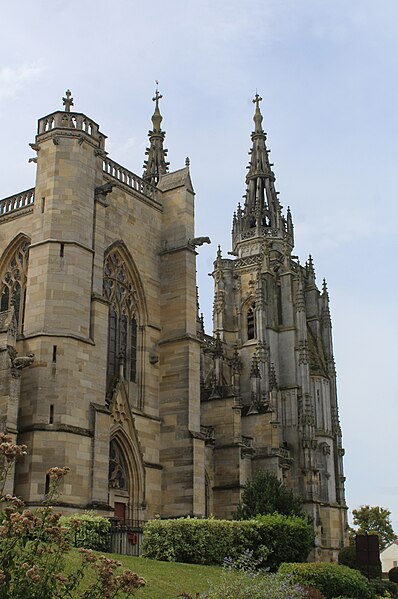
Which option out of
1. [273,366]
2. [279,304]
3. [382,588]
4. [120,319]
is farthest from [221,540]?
[279,304]

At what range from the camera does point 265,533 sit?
2236 cm

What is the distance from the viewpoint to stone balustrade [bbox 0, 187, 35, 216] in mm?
28984

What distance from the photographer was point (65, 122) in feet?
89.2

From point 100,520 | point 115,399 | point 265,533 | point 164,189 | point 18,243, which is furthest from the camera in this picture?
point 164,189

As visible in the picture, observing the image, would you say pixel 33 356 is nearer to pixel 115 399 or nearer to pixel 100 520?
pixel 115 399

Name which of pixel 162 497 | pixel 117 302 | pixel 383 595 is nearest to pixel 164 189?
pixel 117 302

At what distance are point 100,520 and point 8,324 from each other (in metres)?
6.70

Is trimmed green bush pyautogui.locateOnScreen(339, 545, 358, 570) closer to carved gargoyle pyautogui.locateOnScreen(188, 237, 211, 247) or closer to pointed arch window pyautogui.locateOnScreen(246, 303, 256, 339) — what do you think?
carved gargoyle pyautogui.locateOnScreen(188, 237, 211, 247)

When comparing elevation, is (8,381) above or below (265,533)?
above

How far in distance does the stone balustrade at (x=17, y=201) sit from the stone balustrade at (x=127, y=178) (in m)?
2.90

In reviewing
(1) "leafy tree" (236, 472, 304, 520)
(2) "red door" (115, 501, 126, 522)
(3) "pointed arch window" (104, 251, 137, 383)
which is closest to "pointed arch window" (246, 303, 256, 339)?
(3) "pointed arch window" (104, 251, 137, 383)

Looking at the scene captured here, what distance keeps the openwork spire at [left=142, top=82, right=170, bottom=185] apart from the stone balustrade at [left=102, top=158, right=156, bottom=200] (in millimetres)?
9122

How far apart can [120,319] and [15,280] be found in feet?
13.6

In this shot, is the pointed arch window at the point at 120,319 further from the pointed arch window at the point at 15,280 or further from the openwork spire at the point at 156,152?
the openwork spire at the point at 156,152
